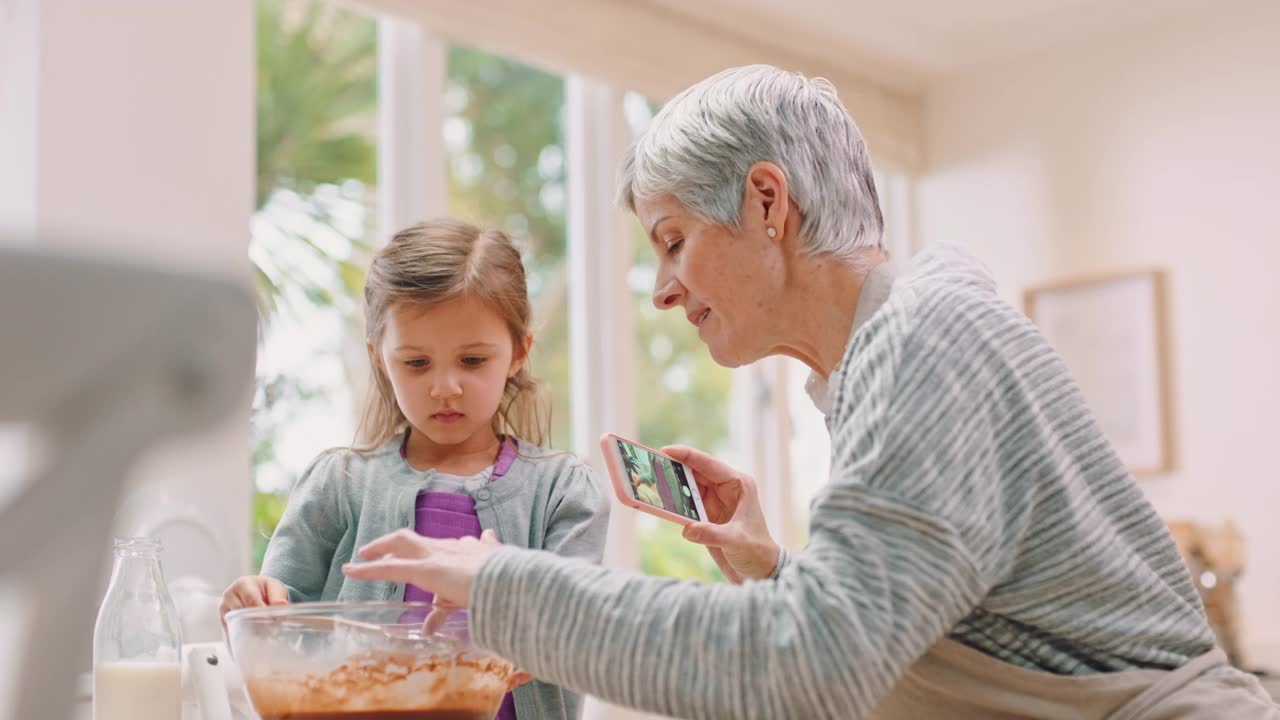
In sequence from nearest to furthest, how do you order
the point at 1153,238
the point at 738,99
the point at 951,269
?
1. the point at 951,269
2. the point at 738,99
3. the point at 1153,238

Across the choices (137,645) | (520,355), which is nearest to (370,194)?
(520,355)

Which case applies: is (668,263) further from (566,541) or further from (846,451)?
(846,451)

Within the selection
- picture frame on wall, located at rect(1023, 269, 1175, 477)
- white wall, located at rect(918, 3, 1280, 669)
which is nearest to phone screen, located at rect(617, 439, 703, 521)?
white wall, located at rect(918, 3, 1280, 669)

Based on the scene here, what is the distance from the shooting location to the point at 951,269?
1.17 meters

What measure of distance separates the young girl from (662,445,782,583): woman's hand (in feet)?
0.41

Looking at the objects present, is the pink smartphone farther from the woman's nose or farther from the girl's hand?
the girl's hand

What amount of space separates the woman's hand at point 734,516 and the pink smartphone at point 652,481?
32 millimetres

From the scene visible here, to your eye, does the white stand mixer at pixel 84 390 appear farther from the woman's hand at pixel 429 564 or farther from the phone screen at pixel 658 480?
the phone screen at pixel 658 480

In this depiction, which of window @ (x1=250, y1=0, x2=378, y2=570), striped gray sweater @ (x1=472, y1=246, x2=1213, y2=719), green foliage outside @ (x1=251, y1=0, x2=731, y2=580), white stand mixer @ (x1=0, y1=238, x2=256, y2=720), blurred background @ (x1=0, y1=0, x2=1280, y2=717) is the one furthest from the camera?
green foliage outside @ (x1=251, y1=0, x2=731, y2=580)

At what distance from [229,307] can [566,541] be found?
1114mm

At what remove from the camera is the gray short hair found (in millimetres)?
1297

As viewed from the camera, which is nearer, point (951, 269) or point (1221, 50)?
point (951, 269)

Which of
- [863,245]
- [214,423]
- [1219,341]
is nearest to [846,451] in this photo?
[863,245]

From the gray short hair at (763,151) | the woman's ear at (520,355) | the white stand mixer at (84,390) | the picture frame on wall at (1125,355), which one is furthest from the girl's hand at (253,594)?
the picture frame on wall at (1125,355)
